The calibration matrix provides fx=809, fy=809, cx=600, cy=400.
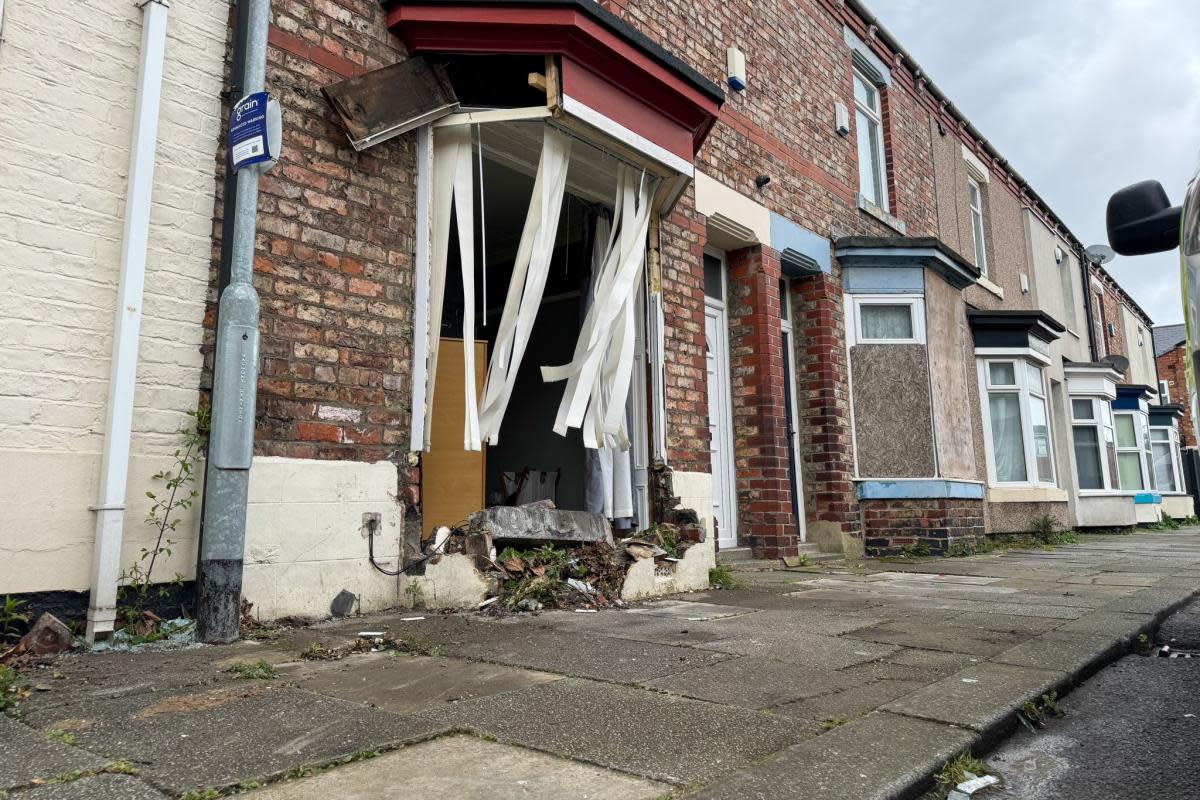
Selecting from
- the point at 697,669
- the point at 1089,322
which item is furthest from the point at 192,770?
the point at 1089,322

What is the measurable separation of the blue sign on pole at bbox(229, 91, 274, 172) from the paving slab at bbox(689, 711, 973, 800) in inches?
121

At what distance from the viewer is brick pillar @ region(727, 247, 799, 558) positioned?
7.65 meters

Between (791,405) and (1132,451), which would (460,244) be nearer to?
(791,405)

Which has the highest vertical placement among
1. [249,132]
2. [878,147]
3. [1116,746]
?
A: [878,147]

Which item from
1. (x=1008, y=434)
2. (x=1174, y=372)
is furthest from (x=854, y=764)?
(x=1174, y=372)

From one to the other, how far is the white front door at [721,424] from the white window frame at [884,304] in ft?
6.84

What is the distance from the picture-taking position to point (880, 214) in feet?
34.1

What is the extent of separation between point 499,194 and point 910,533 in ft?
18.7

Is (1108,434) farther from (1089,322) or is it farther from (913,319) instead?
(913,319)

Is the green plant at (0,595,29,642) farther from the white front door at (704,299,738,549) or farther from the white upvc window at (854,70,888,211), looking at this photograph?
the white upvc window at (854,70,888,211)

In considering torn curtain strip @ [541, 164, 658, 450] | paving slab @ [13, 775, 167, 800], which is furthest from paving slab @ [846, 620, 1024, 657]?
paving slab @ [13, 775, 167, 800]

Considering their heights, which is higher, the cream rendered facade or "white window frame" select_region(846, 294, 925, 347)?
"white window frame" select_region(846, 294, 925, 347)

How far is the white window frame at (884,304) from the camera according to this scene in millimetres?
9359

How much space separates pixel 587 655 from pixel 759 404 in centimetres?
491
